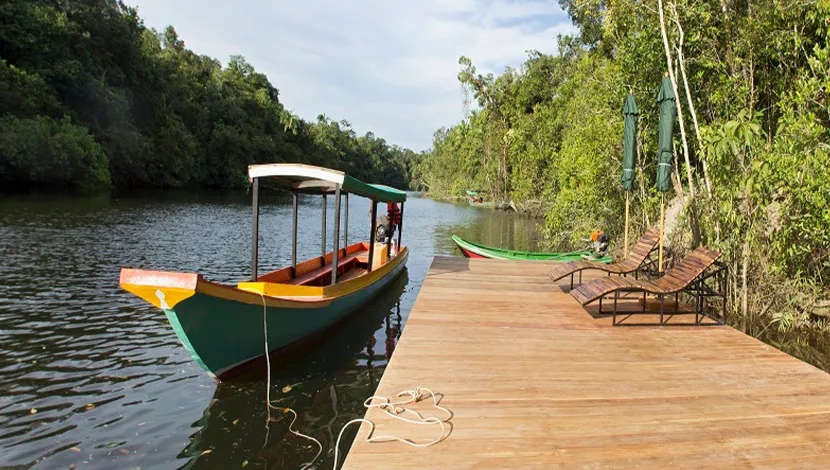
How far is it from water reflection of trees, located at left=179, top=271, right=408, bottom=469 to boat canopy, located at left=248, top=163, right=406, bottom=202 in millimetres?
2523

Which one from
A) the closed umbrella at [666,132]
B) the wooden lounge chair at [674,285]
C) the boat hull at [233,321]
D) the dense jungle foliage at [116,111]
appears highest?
the dense jungle foliage at [116,111]

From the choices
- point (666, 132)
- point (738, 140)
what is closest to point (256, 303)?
point (666, 132)

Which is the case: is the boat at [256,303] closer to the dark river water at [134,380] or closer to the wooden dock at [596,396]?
the dark river water at [134,380]

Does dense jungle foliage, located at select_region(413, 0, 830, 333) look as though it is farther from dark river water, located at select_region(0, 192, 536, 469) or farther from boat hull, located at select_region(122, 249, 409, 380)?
boat hull, located at select_region(122, 249, 409, 380)

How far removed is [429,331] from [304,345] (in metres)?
2.43

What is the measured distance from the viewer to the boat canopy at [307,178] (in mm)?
6641

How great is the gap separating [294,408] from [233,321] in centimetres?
121

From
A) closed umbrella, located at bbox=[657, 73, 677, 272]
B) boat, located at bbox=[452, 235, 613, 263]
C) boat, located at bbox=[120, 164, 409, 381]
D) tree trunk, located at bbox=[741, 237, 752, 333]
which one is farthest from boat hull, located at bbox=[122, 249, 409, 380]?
boat, located at bbox=[452, 235, 613, 263]

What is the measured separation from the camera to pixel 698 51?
925 cm

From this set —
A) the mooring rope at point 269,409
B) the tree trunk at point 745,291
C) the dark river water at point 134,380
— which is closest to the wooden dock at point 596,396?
the mooring rope at point 269,409

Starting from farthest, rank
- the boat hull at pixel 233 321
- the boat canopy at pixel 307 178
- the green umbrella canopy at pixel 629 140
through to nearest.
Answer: the green umbrella canopy at pixel 629 140
the boat canopy at pixel 307 178
the boat hull at pixel 233 321

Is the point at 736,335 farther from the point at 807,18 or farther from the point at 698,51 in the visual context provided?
the point at 698,51

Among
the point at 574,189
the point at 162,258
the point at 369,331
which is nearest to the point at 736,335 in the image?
the point at 369,331

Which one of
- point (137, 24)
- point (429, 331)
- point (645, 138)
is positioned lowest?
point (429, 331)
